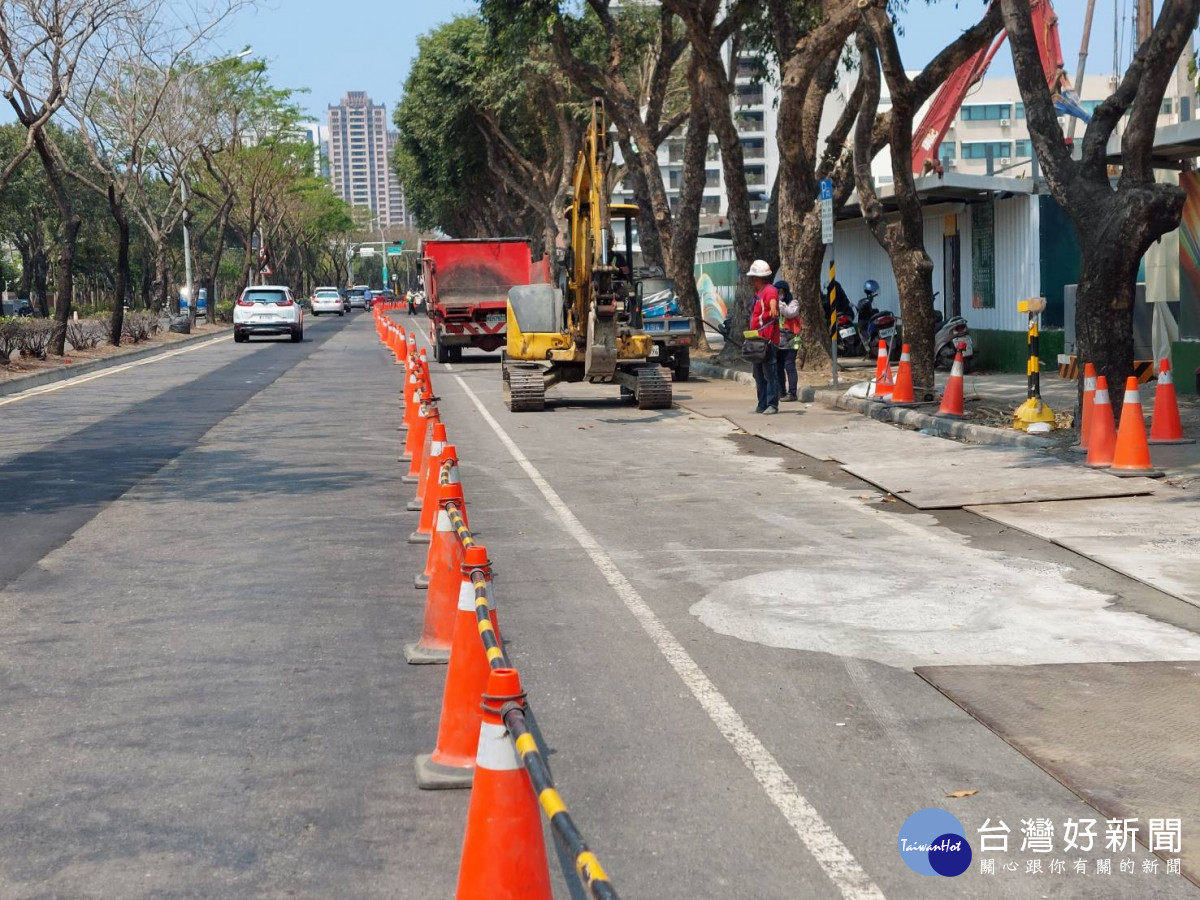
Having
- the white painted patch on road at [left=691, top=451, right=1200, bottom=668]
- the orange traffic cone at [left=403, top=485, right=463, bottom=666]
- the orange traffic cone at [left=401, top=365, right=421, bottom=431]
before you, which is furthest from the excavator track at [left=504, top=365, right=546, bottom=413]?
the orange traffic cone at [left=403, top=485, right=463, bottom=666]

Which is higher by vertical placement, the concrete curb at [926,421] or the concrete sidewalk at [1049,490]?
the concrete curb at [926,421]

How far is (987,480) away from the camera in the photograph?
12.5m

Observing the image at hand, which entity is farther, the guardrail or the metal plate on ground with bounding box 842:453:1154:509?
the metal plate on ground with bounding box 842:453:1154:509

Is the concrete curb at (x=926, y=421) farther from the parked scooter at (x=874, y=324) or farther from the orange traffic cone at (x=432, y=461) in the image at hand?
the parked scooter at (x=874, y=324)

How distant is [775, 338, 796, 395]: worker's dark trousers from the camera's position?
1964cm

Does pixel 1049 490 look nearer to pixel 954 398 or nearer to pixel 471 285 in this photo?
pixel 954 398

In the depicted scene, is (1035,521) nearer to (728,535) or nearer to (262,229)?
(728,535)

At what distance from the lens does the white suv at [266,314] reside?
45719mm

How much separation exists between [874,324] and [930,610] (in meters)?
21.3

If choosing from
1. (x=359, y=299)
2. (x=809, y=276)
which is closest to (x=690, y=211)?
(x=809, y=276)

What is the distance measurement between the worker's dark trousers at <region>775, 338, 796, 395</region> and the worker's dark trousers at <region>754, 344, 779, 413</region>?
21cm

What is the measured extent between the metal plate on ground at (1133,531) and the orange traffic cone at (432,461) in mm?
3983

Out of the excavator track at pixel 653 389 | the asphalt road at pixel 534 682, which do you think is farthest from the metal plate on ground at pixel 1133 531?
the excavator track at pixel 653 389

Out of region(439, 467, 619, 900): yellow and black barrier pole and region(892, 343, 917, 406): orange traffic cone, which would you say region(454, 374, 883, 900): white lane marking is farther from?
region(892, 343, 917, 406): orange traffic cone
